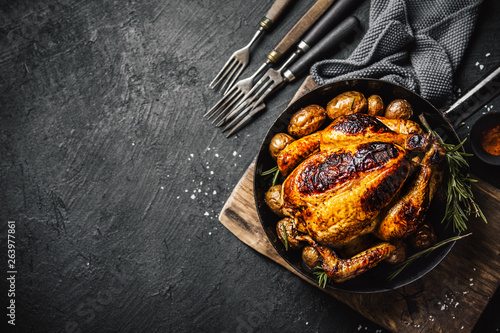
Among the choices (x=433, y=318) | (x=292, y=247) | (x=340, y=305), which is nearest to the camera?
(x=292, y=247)

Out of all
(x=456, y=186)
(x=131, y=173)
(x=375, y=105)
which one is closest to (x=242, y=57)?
(x=375, y=105)

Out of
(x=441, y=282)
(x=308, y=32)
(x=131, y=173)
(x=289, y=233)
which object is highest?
(x=131, y=173)

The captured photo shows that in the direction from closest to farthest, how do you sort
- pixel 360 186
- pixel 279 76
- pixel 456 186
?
pixel 360 186, pixel 456 186, pixel 279 76

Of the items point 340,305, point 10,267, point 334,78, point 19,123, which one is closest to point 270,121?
point 334,78

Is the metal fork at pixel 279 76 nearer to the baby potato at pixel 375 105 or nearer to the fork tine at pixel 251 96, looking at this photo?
the fork tine at pixel 251 96

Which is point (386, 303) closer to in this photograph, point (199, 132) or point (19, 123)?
point (199, 132)

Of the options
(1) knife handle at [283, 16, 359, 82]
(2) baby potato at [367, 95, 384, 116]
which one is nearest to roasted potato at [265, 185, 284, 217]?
(2) baby potato at [367, 95, 384, 116]

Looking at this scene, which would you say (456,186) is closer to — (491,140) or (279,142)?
(491,140)
